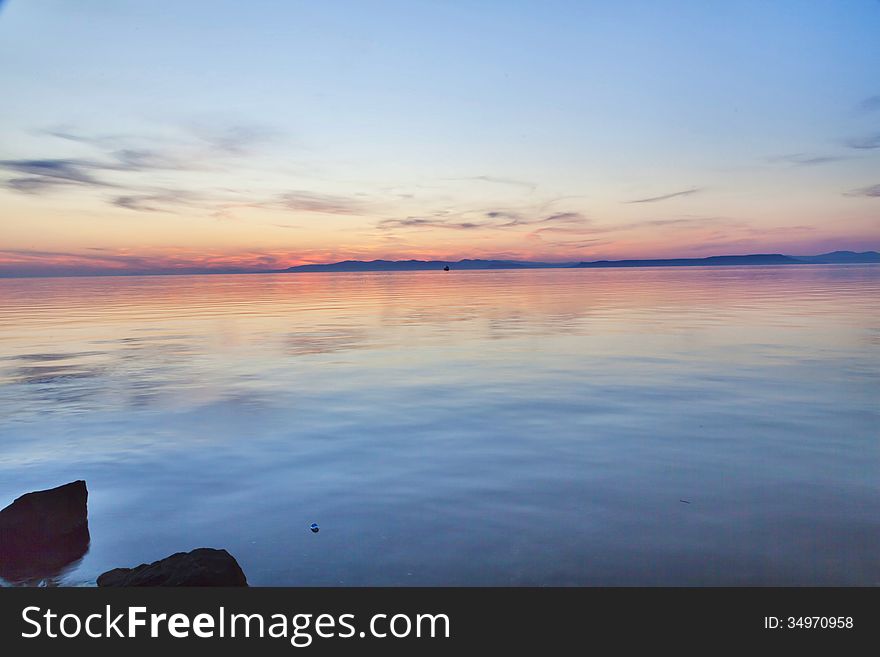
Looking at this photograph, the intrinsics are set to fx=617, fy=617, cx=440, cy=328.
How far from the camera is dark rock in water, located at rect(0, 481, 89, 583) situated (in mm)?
7949

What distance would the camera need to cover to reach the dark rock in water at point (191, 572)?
6.50 m

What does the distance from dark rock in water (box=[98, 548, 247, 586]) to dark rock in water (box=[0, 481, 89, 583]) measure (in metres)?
1.65

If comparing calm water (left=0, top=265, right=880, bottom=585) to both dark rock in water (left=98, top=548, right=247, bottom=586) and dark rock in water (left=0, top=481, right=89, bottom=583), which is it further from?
dark rock in water (left=98, top=548, right=247, bottom=586)

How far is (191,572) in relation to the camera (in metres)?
6.52

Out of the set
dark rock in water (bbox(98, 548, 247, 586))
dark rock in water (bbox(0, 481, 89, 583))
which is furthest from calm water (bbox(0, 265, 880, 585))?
dark rock in water (bbox(98, 548, 247, 586))

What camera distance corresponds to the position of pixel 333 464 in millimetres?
11914

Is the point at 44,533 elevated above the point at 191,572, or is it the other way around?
the point at 191,572

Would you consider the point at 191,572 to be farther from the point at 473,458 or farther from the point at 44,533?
the point at 473,458

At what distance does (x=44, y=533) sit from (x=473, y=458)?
7104mm

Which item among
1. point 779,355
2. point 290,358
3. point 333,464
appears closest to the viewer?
point 333,464

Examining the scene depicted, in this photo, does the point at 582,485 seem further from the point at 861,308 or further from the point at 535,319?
the point at 861,308

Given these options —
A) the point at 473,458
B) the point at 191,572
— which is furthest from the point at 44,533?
the point at 473,458
